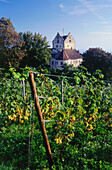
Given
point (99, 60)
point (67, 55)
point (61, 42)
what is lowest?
point (99, 60)

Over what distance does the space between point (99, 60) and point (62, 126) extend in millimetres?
23542

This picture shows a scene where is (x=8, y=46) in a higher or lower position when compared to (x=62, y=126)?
higher

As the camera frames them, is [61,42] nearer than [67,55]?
No

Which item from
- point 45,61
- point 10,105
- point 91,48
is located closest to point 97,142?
point 10,105

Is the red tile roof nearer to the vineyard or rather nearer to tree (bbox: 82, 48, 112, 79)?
tree (bbox: 82, 48, 112, 79)

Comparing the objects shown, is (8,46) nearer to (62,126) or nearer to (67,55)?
(67,55)

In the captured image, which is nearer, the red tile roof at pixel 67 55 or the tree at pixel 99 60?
the tree at pixel 99 60

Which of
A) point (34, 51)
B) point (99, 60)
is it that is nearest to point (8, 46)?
point (34, 51)

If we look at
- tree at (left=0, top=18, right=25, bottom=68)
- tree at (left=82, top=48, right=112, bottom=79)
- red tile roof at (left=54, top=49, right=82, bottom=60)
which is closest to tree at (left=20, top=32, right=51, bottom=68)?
tree at (left=0, top=18, right=25, bottom=68)

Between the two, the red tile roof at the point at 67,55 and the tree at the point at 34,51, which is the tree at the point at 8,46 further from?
the red tile roof at the point at 67,55

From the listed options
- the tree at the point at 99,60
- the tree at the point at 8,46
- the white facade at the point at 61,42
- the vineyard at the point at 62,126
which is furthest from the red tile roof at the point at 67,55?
the vineyard at the point at 62,126

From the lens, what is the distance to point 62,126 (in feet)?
13.9

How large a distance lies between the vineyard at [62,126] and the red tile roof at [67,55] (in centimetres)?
3252

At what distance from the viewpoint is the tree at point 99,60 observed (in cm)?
2544
